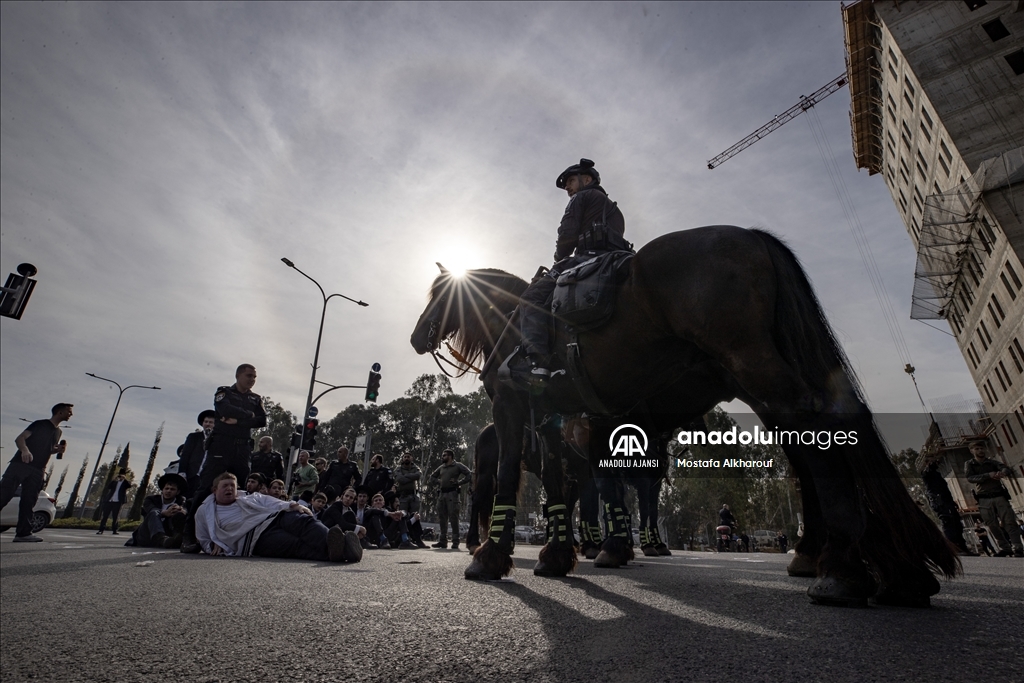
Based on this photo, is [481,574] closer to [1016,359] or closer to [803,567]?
[803,567]

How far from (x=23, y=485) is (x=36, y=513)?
247 cm

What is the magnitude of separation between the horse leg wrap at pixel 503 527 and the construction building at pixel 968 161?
92.7 feet

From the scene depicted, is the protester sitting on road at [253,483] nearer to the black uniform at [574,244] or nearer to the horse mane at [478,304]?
the horse mane at [478,304]

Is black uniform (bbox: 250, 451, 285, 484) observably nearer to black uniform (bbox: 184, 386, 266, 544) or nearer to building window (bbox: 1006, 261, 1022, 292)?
black uniform (bbox: 184, 386, 266, 544)

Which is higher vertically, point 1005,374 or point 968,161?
point 968,161

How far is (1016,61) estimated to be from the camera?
2923 cm

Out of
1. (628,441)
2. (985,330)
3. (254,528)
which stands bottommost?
(254,528)

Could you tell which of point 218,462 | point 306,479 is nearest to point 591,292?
point 218,462

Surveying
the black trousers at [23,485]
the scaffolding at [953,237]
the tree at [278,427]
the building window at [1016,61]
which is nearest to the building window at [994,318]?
the scaffolding at [953,237]

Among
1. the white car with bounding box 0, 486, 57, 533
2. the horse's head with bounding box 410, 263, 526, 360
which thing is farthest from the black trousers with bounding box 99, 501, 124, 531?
the horse's head with bounding box 410, 263, 526, 360

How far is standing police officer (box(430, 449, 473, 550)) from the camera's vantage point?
1186cm

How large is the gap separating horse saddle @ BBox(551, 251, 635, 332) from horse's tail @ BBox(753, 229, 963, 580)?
90 centimetres

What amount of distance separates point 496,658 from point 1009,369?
43.7 meters

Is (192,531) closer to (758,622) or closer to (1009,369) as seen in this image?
(758,622)
